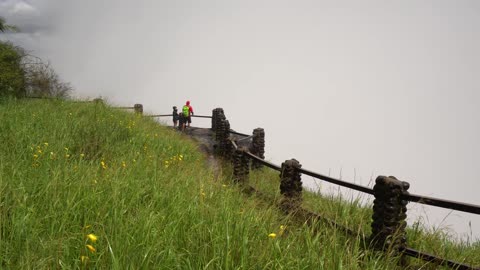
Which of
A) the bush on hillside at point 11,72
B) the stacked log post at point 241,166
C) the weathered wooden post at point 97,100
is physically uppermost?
the bush on hillside at point 11,72

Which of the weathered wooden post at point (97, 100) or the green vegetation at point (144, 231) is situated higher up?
the weathered wooden post at point (97, 100)

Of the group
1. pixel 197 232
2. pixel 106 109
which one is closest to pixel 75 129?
pixel 106 109

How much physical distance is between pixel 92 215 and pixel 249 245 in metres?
1.74

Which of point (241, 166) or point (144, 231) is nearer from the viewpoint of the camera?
point (144, 231)

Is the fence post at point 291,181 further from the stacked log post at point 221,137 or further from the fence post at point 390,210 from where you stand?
the stacked log post at point 221,137

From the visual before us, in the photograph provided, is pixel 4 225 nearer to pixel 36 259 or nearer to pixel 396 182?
pixel 36 259

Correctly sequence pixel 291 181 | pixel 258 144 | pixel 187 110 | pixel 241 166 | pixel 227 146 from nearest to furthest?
pixel 291 181 < pixel 241 166 < pixel 227 146 < pixel 258 144 < pixel 187 110

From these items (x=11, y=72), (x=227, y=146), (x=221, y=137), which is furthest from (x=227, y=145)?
(x=11, y=72)

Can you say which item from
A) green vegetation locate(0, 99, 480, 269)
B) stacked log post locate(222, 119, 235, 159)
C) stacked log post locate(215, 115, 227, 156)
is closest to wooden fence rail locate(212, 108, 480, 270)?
green vegetation locate(0, 99, 480, 269)

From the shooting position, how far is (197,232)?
3389mm

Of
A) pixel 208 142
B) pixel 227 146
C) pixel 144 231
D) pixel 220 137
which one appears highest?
pixel 220 137

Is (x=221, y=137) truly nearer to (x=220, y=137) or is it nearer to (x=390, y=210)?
(x=220, y=137)

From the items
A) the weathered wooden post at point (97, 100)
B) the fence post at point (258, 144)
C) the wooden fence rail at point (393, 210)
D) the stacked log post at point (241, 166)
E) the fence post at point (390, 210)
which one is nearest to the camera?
→ the wooden fence rail at point (393, 210)

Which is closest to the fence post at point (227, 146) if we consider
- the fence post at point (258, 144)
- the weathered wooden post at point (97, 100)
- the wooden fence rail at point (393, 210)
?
the fence post at point (258, 144)
